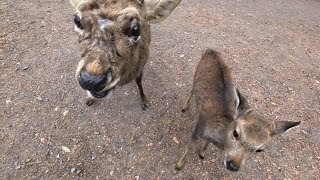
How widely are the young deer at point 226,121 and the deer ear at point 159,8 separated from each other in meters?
1.13

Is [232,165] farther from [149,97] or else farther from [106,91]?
[149,97]

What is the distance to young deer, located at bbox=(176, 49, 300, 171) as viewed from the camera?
3.77 m

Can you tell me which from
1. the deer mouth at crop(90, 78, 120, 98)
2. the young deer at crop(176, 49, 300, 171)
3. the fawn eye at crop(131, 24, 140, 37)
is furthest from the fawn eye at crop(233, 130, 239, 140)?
the fawn eye at crop(131, 24, 140, 37)

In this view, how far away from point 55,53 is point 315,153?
567 cm

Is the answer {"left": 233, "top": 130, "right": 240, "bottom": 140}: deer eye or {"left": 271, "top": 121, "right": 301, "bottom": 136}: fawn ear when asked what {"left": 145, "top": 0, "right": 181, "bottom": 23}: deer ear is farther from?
{"left": 271, "top": 121, "right": 301, "bottom": 136}: fawn ear

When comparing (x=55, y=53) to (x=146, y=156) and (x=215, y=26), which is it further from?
(x=215, y=26)

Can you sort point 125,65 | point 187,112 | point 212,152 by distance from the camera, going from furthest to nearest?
point 187,112
point 212,152
point 125,65

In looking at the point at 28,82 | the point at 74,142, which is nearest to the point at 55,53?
the point at 28,82

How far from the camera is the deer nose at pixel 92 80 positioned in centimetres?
335

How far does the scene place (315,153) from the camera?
18.2ft

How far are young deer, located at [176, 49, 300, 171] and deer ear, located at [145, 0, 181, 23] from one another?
1.13m

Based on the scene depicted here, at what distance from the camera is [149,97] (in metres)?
5.98

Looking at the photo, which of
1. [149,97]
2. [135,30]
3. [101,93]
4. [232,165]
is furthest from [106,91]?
[149,97]

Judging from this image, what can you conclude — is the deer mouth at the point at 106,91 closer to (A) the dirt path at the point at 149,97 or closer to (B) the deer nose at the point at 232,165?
(A) the dirt path at the point at 149,97
